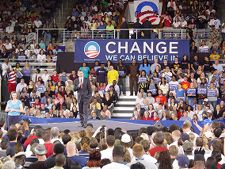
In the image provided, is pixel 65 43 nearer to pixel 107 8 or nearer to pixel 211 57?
pixel 107 8

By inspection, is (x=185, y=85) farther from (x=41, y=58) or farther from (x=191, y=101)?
(x=41, y=58)

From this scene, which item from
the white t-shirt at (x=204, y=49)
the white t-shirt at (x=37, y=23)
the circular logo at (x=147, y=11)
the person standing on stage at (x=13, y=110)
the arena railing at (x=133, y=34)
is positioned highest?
the circular logo at (x=147, y=11)

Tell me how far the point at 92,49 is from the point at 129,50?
4.84ft

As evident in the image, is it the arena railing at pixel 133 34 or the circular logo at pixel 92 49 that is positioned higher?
the arena railing at pixel 133 34

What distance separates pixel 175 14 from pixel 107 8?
408cm

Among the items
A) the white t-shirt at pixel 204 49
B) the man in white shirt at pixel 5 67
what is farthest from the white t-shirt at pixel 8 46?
the white t-shirt at pixel 204 49

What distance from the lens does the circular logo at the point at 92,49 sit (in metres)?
30.4

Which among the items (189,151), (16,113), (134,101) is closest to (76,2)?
(134,101)

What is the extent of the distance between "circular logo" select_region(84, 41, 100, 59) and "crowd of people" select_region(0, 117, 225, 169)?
15511 mm

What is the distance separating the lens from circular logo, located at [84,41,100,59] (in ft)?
99.6

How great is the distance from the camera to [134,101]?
2819cm

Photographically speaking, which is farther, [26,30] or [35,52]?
[26,30]

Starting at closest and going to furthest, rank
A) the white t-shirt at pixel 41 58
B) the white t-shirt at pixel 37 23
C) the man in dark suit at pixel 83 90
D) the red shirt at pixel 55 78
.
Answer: the man in dark suit at pixel 83 90, the red shirt at pixel 55 78, the white t-shirt at pixel 41 58, the white t-shirt at pixel 37 23

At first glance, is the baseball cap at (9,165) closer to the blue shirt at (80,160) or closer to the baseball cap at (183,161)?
the blue shirt at (80,160)
